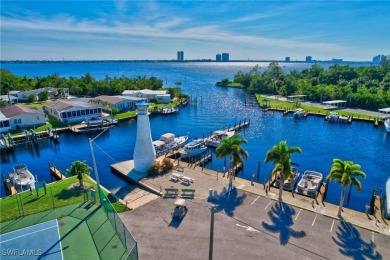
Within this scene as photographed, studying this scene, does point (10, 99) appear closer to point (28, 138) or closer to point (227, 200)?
point (28, 138)

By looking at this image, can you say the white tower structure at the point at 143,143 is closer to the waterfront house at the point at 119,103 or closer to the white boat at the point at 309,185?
the white boat at the point at 309,185

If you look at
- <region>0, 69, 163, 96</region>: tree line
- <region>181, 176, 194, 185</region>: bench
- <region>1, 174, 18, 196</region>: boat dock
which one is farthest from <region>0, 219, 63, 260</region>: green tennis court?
<region>0, 69, 163, 96</region>: tree line

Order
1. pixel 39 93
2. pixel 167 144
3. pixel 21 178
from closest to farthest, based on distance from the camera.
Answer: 1. pixel 21 178
2. pixel 167 144
3. pixel 39 93

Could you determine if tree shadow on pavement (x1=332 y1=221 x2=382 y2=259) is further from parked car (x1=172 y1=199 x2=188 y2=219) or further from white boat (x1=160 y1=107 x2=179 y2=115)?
→ white boat (x1=160 y1=107 x2=179 y2=115)

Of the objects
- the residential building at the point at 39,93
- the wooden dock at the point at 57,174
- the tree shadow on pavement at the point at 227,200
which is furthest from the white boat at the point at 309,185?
the residential building at the point at 39,93

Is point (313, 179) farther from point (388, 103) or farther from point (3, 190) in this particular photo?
point (388, 103)

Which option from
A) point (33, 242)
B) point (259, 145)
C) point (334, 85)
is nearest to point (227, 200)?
point (33, 242)
